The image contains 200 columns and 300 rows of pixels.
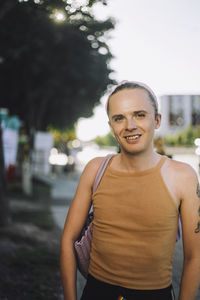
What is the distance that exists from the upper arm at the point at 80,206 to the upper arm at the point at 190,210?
45 centimetres

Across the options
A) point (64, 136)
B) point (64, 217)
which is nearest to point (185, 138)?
point (64, 136)

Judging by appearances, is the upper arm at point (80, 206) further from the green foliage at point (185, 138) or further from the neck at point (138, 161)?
the green foliage at point (185, 138)

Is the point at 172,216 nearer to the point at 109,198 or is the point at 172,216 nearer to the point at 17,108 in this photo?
the point at 109,198

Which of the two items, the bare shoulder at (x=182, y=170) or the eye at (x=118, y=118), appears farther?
the eye at (x=118, y=118)

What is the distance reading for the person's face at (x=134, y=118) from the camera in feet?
5.41

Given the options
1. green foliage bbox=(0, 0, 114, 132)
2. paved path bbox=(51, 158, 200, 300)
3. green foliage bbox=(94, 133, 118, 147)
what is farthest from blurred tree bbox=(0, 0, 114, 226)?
green foliage bbox=(94, 133, 118, 147)

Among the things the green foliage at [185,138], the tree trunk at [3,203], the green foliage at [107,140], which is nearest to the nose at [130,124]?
the tree trunk at [3,203]

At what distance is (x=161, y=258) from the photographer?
1.60 meters

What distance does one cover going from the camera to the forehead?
1647mm

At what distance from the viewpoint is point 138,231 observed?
1580 millimetres

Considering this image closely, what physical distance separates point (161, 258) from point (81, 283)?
2233 millimetres

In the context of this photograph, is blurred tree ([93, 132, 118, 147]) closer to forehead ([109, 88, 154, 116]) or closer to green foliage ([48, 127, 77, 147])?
green foliage ([48, 127, 77, 147])

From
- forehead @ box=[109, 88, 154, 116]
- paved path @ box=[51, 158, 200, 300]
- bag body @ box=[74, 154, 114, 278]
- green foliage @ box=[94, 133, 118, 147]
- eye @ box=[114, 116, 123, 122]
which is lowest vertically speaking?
green foliage @ box=[94, 133, 118, 147]

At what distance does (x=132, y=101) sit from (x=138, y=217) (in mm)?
549
